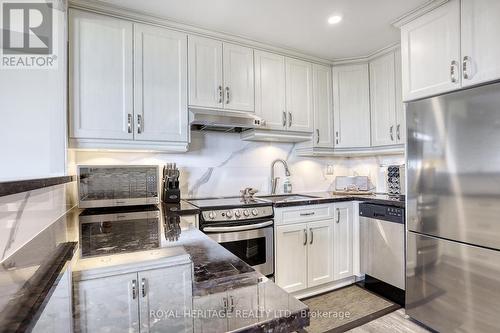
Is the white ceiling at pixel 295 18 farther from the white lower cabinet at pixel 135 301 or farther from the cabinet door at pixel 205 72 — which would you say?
the white lower cabinet at pixel 135 301

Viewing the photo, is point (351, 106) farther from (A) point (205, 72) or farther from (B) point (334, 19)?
(A) point (205, 72)

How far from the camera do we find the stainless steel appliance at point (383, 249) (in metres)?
2.17

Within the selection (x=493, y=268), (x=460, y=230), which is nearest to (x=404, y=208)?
(x=460, y=230)

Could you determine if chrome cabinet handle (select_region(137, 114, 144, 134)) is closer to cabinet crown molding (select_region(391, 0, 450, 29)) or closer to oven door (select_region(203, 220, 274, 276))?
oven door (select_region(203, 220, 274, 276))

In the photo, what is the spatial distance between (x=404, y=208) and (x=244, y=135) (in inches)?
60.4

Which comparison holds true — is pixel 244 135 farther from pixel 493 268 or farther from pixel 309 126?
pixel 493 268

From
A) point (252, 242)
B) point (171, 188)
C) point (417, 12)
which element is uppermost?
point (417, 12)

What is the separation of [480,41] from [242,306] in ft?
6.90

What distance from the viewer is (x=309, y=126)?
9.08 feet

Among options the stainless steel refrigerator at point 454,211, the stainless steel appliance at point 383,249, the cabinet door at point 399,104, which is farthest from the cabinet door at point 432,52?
the stainless steel appliance at point 383,249

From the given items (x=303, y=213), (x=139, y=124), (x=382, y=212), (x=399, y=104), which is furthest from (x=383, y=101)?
(x=139, y=124)

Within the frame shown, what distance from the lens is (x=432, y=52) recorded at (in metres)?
1.91

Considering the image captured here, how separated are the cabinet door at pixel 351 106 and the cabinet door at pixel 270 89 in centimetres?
70

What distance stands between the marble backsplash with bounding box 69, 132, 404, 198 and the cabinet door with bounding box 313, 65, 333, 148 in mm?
337
